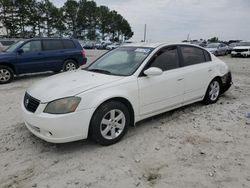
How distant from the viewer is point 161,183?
3.08m

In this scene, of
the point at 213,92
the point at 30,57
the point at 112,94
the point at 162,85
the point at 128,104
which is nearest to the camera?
the point at 112,94

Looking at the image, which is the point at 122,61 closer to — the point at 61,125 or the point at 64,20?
the point at 61,125

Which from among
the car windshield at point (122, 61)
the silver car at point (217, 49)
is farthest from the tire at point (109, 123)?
the silver car at point (217, 49)

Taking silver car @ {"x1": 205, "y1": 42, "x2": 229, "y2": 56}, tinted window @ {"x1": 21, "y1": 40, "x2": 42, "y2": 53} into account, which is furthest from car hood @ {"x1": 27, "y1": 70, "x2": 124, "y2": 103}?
silver car @ {"x1": 205, "y1": 42, "x2": 229, "y2": 56}

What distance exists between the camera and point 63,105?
3598 millimetres

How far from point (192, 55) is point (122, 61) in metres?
1.64

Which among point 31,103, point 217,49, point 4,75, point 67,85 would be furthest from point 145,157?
point 217,49

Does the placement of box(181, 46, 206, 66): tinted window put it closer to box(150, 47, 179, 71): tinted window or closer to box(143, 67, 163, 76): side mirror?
box(150, 47, 179, 71): tinted window

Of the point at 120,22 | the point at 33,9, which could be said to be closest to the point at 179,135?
the point at 33,9

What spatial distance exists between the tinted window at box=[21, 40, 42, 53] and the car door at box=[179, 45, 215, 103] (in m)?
6.43

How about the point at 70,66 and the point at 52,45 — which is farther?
the point at 70,66

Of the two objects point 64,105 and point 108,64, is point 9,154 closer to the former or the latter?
point 64,105

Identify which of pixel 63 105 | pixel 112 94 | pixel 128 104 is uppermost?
pixel 112 94

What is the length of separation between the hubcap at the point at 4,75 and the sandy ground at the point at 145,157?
14.6 feet
